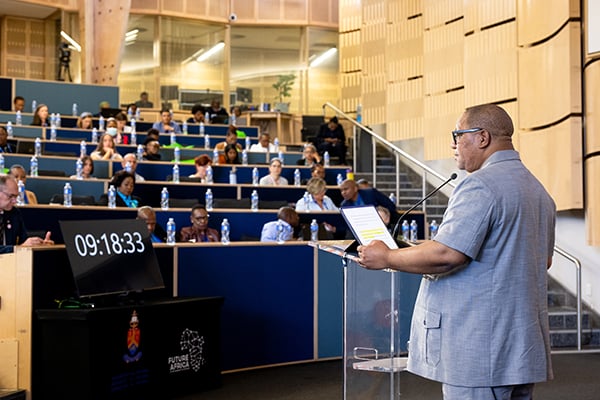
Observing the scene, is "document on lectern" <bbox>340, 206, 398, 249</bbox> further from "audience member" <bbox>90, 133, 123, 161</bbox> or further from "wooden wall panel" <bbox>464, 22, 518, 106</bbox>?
"audience member" <bbox>90, 133, 123, 161</bbox>

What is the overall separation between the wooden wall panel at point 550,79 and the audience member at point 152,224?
12.6 ft

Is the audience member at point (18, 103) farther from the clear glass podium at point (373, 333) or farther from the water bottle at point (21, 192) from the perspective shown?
the clear glass podium at point (373, 333)

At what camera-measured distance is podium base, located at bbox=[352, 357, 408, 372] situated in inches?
169

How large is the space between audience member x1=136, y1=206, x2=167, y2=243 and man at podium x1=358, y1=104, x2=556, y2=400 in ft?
13.8

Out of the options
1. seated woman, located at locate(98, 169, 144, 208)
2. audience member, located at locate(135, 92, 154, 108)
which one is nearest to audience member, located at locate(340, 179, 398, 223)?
seated woman, located at locate(98, 169, 144, 208)

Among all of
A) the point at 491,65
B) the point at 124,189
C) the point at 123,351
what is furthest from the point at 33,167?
the point at 491,65

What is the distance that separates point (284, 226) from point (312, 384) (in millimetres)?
1934

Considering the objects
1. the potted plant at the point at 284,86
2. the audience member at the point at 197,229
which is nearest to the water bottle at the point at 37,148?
the audience member at the point at 197,229

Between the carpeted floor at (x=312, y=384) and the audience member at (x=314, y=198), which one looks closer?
the carpeted floor at (x=312, y=384)

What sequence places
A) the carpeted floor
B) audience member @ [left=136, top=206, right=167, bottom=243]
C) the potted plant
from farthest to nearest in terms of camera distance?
the potted plant, audience member @ [left=136, top=206, right=167, bottom=243], the carpeted floor

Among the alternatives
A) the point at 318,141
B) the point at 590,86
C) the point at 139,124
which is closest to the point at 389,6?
the point at 318,141

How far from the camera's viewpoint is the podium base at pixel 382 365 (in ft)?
14.1

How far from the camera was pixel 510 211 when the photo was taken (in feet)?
9.20

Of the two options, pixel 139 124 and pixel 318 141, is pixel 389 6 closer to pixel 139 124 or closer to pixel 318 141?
pixel 318 141
